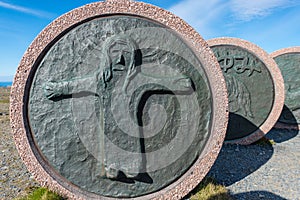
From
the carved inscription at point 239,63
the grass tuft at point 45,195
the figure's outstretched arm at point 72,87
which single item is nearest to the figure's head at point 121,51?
the figure's outstretched arm at point 72,87

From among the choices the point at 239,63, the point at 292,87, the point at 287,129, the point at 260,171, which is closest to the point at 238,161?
the point at 260,171

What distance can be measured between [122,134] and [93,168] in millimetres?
561

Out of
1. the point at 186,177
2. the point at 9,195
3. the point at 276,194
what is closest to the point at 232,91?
the point at 276,194

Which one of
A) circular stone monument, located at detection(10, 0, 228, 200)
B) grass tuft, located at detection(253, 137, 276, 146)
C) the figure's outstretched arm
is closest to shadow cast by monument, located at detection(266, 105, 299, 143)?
grass tuft, located at detection(253, 137, 276, 146)

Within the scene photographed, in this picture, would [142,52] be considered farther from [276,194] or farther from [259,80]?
[259,80]

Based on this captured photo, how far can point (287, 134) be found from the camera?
7.09 metres

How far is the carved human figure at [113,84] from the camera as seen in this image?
2.77 m

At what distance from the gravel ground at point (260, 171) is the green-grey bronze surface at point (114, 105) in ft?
4.50

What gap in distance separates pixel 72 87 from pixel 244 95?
4.19 metres

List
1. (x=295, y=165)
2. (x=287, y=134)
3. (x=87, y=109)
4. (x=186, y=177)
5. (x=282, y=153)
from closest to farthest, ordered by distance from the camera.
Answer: (x=87, y=109) < (x=186, y=177) < (x=295, y=165) < (x=282, y=153) < (x=287, y=134)

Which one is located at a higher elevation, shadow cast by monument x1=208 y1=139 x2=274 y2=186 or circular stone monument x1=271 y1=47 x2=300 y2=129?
circular stone monument x1=271 y1=47 x2=300 y2=129

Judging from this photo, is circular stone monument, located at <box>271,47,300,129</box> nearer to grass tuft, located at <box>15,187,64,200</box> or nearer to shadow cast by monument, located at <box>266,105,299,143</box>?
shadow cast by monument, located at <box>266,105,299,143</box>

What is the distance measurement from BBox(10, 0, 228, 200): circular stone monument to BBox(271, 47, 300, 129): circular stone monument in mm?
5677

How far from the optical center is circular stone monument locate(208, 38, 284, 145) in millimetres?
5418
